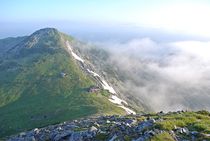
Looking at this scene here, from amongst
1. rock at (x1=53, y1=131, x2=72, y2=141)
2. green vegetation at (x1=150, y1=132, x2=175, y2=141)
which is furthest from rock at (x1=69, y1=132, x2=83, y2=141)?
green vegetation at (x1=150, y1=132, x2=175, y2=141)

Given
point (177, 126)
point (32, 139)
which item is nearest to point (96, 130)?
point (177, 126)

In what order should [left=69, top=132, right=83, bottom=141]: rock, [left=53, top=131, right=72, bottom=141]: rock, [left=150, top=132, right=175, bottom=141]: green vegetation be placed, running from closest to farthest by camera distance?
[left=150, top=132, right=175, bottom=141]: green vegetation < [left=69, top=132, right=83, bottom=141]: rock < [left=53, top=131, right=72, bottom=141]: rock

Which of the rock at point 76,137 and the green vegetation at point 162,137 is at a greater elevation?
the green vegetation at point 162,137

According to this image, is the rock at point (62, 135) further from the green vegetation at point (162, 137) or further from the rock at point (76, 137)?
the green vegetation at point (162, 137)

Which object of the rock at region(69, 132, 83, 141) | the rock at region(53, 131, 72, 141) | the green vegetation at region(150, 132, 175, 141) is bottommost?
the rock at region(53, 131, 72, 141)

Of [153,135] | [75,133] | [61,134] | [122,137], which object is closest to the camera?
[153,135]

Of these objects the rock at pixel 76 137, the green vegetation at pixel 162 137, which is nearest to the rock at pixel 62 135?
the rock at pixel 76 137

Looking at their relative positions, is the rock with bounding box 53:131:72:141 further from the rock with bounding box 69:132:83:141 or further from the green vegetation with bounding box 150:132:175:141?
the green vegetation with bounding box 150:132:175:141

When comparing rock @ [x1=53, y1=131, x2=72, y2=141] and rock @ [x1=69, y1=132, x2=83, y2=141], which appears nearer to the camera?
rock @ [x1=69, y1=132, x2=83, y2=141]

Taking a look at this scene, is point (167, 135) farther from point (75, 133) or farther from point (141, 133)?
point (75, 133)

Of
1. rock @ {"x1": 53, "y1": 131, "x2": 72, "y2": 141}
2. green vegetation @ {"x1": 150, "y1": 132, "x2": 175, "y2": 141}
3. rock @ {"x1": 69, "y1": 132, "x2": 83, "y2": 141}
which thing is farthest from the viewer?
rock @ {"x1": 53, "y1": 131, "x2": 72, "y2": 141}

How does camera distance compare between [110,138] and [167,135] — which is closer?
[167,135]
